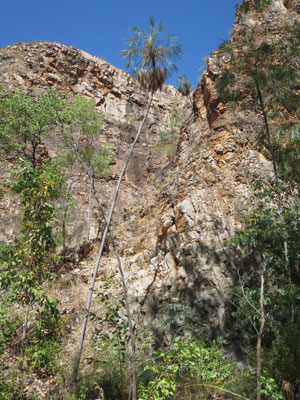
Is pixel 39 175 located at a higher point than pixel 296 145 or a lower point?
lower

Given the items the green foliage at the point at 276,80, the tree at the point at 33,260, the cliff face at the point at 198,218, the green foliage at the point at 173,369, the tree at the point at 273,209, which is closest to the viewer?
the green foliage at the point at 173,369

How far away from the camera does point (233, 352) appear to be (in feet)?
22.5

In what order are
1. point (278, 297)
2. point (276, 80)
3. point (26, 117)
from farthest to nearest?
point (26, 117), point (276, 80), point (278, 297)

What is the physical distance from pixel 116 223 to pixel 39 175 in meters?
11.8

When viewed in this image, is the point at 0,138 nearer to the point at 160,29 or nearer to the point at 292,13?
the point at 160,29

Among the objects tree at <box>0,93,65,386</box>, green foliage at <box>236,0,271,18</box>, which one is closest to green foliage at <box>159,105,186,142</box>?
green foliage at <box>236,0,271,18</box>

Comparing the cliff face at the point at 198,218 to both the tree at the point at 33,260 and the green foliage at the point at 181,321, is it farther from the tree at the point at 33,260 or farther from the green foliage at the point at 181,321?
the tree at the point at 33,260

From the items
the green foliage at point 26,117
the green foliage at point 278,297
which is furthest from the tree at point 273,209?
the green foliage at point 26,117

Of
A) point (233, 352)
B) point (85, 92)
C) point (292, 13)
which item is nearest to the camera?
point (233, 352)

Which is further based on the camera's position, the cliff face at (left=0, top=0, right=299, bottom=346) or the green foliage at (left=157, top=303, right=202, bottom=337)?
the cliff face at (left=0, top=0, right=299, bottom=346)

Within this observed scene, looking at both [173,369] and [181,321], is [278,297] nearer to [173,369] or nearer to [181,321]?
[181,321]

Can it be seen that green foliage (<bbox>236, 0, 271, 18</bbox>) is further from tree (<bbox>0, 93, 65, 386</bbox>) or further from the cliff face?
tree (<bbox>0, 93, 65, 386</bbox>)

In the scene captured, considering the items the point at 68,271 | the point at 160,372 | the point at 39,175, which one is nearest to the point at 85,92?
the point at 68,271

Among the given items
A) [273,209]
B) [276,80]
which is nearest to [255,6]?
[276,80]
